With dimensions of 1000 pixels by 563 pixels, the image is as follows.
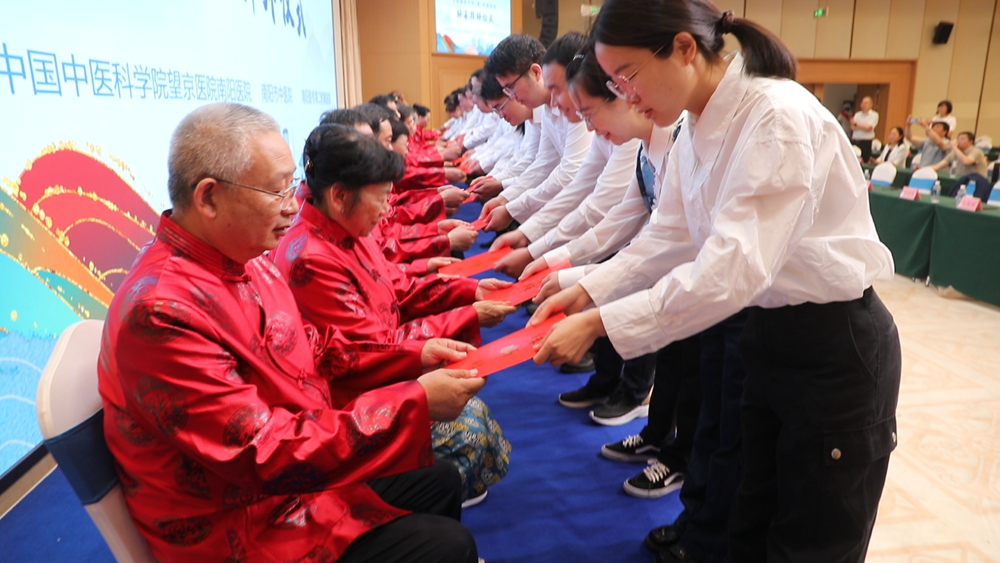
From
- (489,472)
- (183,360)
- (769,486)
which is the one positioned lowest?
(489,472)

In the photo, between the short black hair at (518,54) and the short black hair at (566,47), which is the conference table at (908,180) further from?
the short black hair at (566,47)

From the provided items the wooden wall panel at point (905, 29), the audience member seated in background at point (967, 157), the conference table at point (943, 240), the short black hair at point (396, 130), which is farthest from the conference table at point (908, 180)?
the wooden wall panel at point (905, 29)

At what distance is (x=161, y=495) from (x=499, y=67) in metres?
2.32

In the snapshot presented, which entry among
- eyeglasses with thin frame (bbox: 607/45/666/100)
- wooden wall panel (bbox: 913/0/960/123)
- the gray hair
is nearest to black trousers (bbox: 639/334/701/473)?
eyeglasses with thin frame (bbox: 607/45/666/100)

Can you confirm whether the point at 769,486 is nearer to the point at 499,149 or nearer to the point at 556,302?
the point at 556,302

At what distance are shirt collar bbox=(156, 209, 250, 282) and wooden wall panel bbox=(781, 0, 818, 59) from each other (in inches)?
509

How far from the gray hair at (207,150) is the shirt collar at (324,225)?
647mm

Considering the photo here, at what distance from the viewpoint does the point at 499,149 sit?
5586 millimetres

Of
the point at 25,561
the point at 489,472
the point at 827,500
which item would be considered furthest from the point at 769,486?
the point at 25,561

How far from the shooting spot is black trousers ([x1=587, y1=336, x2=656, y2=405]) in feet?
8.67

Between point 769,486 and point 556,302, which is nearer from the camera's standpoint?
point 769,486

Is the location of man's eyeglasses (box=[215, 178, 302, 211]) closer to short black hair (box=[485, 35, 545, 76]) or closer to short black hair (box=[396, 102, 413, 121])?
short black hair (box=[485, 35, 545, 76])

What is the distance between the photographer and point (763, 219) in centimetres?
101

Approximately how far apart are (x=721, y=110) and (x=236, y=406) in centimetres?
95
